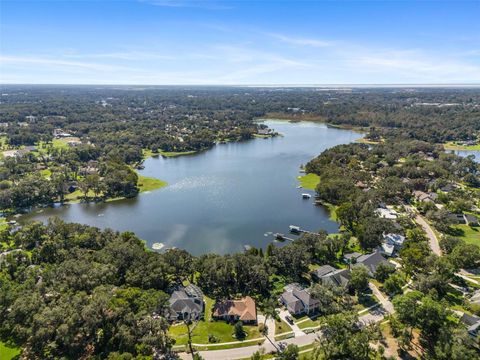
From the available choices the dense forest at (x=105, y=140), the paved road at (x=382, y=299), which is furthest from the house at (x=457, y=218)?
the dense forest at (x=105, y=140)

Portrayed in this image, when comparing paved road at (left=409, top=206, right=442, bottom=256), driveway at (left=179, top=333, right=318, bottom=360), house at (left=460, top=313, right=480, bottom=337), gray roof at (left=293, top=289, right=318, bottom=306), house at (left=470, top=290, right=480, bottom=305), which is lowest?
driveway at (left=179, top=333, right=318, bottom=360)

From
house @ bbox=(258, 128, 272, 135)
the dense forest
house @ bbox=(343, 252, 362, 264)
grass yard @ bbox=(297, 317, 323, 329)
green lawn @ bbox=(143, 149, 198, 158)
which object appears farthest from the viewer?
house @ bbox=(258, 128, 272, 135)

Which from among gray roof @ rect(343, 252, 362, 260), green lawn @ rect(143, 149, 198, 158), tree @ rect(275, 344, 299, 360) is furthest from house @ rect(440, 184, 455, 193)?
green lawn @ rect(143, 149, 198, 158)

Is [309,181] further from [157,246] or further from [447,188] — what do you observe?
[157,246]

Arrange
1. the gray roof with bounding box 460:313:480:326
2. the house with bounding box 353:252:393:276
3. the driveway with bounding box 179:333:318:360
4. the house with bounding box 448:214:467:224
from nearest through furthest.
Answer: the driveway with bounding box 179:333:318:360 < the gray roof with bounding box 460:313:480:326 < the house with bounding box 353:252:393:276 < the house with bounding box 448:214:467:224

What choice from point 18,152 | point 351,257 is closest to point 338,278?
point 351,257

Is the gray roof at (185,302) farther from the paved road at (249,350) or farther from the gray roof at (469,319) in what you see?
the gray roof at (469,319)

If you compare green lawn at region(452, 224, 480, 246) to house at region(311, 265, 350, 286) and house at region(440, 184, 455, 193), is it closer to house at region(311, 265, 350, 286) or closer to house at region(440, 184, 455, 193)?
house at region(440, 184, 455, 193)
